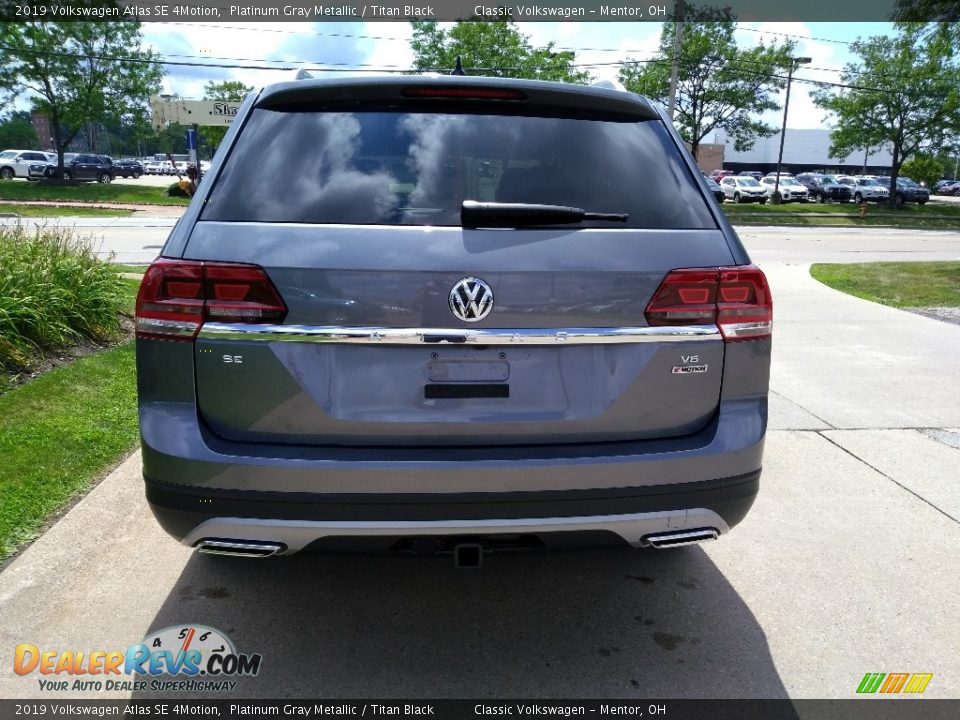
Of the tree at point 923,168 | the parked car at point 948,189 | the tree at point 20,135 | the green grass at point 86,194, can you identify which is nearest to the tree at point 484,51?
the green grass at point 86,194

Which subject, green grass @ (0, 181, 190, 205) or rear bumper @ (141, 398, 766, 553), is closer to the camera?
rear bumper @ (141, 398, 766, 553)

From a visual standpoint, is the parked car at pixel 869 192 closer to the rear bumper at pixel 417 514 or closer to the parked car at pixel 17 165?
the parked car at pixel 17 165

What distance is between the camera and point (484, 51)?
35.0 metres

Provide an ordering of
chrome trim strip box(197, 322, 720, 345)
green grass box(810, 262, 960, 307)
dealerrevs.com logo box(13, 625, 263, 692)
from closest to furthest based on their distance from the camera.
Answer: chrome trim strip box(197, 322, 720, 345)
dealerrevs.com logo box(13, 625, 263, 692)
green grass box(810, 262, 960, 307)

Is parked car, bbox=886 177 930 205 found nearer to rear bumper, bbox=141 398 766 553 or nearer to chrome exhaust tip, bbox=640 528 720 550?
chrome exhaust tip, bbox=640 528 720 550

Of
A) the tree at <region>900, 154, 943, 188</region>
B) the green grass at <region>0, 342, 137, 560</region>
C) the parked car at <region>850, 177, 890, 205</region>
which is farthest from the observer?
the parked car at <region>850, 177, 890, 205</region>

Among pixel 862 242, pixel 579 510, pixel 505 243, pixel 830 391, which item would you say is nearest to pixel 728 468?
pixel 579 510

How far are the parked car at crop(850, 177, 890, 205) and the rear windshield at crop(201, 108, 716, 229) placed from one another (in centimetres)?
4900

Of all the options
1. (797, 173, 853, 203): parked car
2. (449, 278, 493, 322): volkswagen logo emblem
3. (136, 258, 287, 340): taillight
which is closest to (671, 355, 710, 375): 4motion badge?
(449, 278, 493, 322): volkswagen logo emblem

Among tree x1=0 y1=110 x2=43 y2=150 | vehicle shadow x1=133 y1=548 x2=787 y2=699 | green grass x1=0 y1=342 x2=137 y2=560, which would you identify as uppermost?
tree x1=0 y1=110 x2=43 y2=150

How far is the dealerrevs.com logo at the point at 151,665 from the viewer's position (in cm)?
259

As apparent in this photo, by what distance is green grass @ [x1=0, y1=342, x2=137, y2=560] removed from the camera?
12.2 feet

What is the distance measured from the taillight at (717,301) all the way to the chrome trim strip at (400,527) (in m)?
0.62

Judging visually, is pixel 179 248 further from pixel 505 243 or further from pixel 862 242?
pixel 862 242
